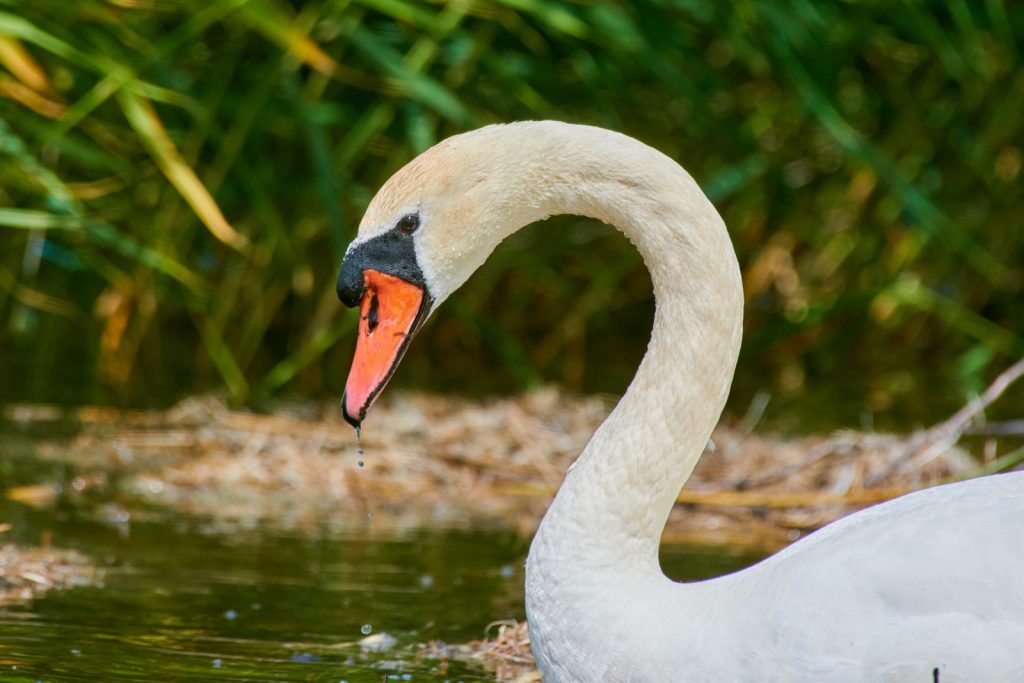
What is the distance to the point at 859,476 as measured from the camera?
175 inches

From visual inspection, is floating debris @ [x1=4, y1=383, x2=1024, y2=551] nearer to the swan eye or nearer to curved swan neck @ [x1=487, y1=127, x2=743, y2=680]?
curved swan neck @ [x1=487, y1=127, x2=743, y2=680]

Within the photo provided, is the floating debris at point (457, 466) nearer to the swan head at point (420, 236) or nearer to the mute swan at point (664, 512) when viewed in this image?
the mute swan at point (664, 512)

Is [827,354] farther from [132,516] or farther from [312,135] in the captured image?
[132,516]

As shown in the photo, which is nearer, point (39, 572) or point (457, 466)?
point (39, 572)

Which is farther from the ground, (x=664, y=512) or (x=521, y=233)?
(x=521, y=233)

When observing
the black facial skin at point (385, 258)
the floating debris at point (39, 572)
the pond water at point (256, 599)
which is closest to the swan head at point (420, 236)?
the black facial skin at point (385, 258)

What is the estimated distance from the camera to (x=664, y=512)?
2570mm

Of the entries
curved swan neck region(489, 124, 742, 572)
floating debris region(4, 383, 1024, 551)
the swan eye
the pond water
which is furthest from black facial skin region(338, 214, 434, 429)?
floating debris region(4, 383, 1024, 551)

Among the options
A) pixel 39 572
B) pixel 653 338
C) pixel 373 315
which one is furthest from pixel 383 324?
pixel 39 572

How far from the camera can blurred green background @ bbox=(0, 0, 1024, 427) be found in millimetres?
4891

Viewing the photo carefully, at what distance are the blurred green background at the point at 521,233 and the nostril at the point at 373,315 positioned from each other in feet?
5.31

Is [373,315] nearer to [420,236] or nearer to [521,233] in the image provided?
[420,236]

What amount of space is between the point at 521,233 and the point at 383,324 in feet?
14.5

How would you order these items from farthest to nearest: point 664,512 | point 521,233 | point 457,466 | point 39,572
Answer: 1. point 521,233
2. point 457,466
3. point 39,572
4. point 664,512
